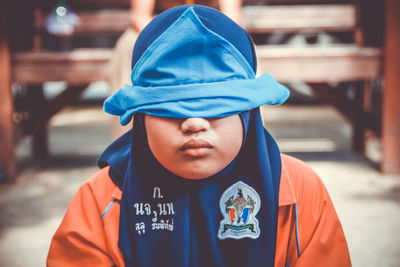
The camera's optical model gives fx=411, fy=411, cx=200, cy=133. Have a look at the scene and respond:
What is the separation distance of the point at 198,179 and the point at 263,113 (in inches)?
121

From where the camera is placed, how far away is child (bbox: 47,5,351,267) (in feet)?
3.24

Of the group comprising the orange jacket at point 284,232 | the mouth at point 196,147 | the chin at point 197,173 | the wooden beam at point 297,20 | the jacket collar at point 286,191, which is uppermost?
the wooden beam at point 297,20

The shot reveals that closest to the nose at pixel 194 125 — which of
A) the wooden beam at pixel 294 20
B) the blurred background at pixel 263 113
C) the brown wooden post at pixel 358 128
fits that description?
the blurred background at pixel 263 113

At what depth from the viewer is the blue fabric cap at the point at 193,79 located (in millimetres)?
973

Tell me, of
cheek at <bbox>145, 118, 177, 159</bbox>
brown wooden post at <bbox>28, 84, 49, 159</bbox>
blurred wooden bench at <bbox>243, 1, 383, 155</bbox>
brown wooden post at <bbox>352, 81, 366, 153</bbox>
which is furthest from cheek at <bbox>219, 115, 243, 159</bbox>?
brown wooden post at <bbox>352, 81, 366, 153</bbox>

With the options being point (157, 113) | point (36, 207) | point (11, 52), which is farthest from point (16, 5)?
point (157, 113)

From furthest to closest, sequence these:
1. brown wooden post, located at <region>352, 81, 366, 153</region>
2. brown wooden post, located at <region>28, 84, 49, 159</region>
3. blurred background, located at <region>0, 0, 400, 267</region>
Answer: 1. brown wooden post, located at <region>352, 81, 366, 153</region>
2. brown wooden post, located at <region>28, 84, 49, 159</region>
3. blurred background, located at <region>0, 0, 400, 267</region>

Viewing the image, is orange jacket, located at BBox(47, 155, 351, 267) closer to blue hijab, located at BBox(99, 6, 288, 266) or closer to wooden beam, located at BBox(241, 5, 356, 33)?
blue hijab, located at BBox(99, 6, 288, 266)

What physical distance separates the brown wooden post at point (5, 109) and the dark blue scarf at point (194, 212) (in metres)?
2.62

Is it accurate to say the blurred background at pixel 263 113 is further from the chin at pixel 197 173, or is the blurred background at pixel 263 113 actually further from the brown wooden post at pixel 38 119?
the chin at pixel 197 173

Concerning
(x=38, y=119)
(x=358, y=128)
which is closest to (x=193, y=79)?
(x=38, y=119)

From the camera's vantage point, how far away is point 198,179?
3.63 feet

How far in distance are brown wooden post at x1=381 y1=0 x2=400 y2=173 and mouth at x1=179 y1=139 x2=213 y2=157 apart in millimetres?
2903

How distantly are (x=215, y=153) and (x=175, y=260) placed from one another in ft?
1.05
